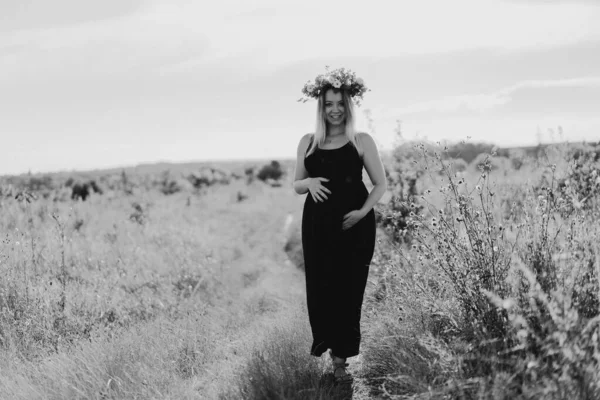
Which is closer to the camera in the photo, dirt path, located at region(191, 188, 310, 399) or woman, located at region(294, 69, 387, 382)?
woman, located at region(294, 69, 387, 382)

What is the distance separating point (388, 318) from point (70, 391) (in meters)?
2.53

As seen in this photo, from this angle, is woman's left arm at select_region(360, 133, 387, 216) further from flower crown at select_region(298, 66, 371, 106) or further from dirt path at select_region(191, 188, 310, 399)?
dirt path at select_region(191, 188, 310, 399)

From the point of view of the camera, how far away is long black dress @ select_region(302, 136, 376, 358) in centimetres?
425

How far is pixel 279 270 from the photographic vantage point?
926 centimetres

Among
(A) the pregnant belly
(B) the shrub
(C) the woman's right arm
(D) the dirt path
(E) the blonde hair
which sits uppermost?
(E) the blonde hair

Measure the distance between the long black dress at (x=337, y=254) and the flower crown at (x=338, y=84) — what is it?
0.46 meters

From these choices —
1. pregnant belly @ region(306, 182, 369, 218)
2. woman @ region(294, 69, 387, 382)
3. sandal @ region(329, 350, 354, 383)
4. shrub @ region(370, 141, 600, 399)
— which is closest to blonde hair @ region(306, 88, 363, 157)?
woman @ region(294, 69, 387, 382)

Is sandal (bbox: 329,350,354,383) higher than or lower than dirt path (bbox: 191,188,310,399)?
higher

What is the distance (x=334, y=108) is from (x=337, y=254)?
117cm

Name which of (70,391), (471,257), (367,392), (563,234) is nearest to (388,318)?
(367,392)

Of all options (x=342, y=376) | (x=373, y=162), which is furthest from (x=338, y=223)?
(x=342, y=376)

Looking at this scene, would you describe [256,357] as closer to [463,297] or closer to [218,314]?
[463,297]

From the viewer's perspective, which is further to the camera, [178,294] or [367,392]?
[178,294]

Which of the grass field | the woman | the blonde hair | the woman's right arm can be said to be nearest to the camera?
the grass field
